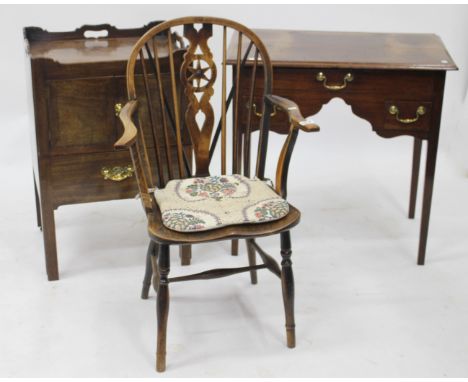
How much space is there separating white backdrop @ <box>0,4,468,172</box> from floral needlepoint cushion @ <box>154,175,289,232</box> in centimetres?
183

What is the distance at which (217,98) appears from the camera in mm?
5473

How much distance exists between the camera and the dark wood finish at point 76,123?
11.9 ft

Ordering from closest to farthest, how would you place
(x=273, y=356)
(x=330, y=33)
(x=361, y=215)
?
(x=273, y=356) → (x=330, y=33) → (x=361, y=215)

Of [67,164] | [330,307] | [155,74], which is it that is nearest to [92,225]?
[67,164]

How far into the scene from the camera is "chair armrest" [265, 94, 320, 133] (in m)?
3.24

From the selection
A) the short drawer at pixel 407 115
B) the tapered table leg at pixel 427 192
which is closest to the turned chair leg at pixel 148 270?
the short drawer at pixel 407 115

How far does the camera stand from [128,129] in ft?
10.4

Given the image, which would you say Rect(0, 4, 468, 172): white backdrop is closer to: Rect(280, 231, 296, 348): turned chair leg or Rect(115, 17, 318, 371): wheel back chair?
Rect(115, 17, 318, 371): wheel back chair

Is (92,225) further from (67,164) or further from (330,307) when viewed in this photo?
(330,307)

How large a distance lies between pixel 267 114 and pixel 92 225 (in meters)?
1.30

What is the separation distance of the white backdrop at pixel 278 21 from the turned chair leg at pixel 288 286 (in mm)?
2203

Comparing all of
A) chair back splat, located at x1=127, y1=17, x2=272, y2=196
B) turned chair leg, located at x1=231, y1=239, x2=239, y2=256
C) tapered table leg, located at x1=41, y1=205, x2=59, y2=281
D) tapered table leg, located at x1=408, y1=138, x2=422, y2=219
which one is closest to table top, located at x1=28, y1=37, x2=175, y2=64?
chair back splat, located at x1=127, y1=17, x2=272, y2=196

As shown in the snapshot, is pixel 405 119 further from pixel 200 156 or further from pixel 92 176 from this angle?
pixel 92 176

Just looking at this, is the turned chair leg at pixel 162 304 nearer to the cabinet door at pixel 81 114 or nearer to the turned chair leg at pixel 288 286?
the turned chair leg at pixel 288 286
